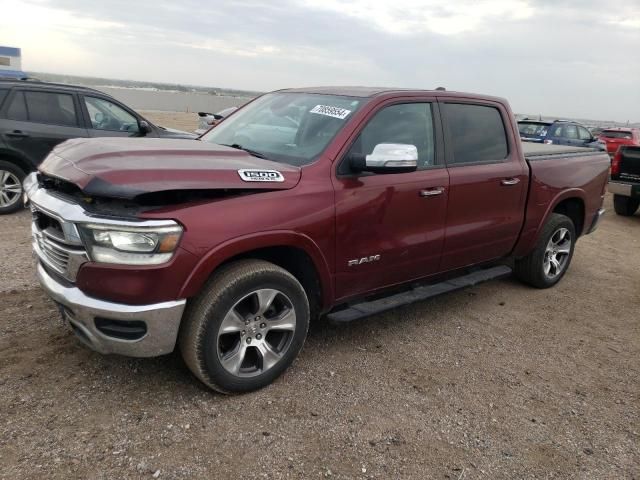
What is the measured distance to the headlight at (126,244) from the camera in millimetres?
2682

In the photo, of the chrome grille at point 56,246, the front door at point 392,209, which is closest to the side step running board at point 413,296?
the front door at point 392,209

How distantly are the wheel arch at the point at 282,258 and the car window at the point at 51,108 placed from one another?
5.59 meters

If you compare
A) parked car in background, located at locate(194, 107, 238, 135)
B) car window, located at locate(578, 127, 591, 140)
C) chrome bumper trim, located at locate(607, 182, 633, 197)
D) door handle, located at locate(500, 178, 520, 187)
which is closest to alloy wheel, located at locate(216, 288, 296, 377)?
parked car in background, located at locate(194, 107, 238, 135)

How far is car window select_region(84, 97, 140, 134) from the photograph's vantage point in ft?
Answer: 25.7

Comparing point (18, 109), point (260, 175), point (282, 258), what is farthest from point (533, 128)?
point (260, 175)

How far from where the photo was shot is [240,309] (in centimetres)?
318

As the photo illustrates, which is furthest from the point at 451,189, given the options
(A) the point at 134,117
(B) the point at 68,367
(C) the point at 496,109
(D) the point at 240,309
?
(A) the point at 134,117

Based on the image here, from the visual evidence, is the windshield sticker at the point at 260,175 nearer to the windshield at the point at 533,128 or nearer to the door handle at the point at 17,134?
the door handle at the point at 17,134

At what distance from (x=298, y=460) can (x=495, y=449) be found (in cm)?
110

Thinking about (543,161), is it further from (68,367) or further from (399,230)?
(68,367)

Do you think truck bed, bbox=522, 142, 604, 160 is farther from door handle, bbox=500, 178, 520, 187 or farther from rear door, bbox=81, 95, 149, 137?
rear door, bbox=81, 95, 149, 137

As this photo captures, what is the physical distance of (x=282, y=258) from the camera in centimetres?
349

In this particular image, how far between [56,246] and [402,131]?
8.06ft

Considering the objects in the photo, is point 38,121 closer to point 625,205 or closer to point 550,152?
point 550,152
